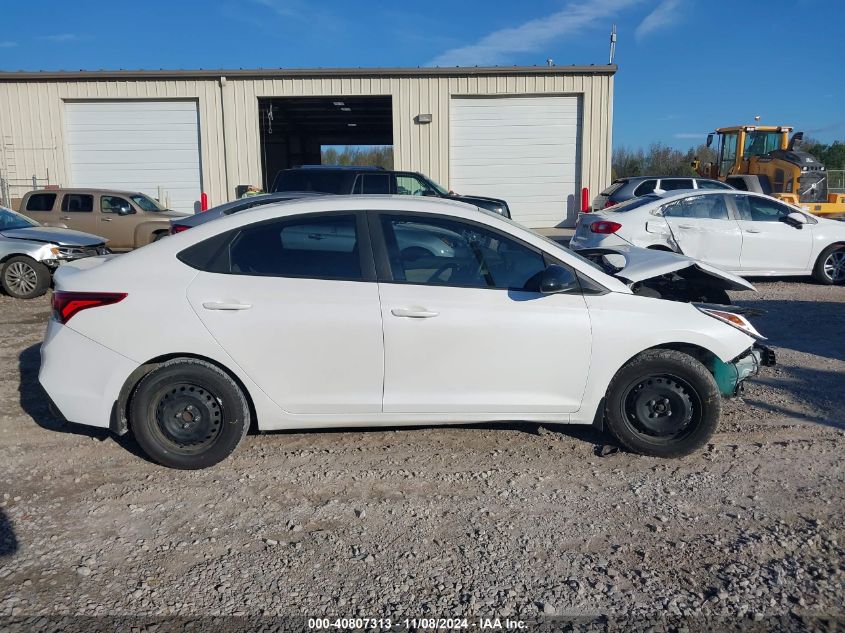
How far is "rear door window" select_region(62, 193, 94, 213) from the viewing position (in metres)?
16.2

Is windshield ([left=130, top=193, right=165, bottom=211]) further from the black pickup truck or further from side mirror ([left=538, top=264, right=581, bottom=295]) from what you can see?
side mirror ([left=538, top=264, right=581, bottom=295])

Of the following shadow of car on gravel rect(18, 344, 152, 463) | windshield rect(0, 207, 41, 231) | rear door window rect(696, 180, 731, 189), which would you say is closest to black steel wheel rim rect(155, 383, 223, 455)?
shadow of car on gravel rect(18, 344, 152, 463)

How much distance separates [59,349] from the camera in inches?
176

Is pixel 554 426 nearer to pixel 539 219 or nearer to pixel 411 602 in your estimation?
pixel 411 602

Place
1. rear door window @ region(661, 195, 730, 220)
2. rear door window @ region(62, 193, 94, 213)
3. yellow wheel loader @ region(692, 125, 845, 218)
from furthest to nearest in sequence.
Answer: yellow wheel loader @ region(692, 125, 845, 218), rear door window @ region(62, 193, 94, 213), rear door window @ region(661, 195, 730, 220)

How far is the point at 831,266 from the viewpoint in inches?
447

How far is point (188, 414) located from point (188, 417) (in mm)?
19

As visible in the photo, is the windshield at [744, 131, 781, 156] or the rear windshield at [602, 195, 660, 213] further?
the windshield at [744, 131, 781, 156]

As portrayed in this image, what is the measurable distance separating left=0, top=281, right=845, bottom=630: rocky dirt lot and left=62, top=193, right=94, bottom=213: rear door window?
39.1 ft

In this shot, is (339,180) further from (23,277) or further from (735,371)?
(735,371)

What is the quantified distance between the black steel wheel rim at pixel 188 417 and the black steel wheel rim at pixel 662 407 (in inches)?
102

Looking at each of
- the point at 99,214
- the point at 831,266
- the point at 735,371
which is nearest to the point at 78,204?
the point at 99,214

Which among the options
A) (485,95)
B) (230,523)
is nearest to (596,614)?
(230,523)

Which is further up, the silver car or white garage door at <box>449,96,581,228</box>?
white garage door at <box>449,96,581,228</box>
